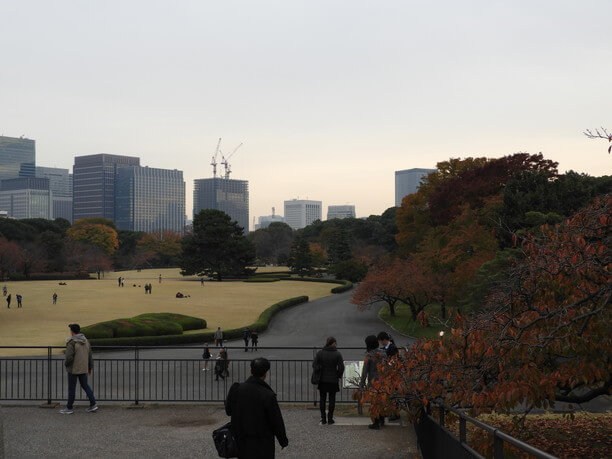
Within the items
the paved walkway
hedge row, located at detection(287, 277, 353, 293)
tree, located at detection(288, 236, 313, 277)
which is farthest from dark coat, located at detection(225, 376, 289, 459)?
tree, located at detection(288, 236, 313, 277)

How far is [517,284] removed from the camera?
676 centimetres

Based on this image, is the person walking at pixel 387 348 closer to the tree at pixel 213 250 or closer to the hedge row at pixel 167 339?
the hedge row at pixel 167 339

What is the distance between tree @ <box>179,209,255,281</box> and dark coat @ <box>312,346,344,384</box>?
82.9 metres

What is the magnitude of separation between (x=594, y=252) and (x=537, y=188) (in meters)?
30.9

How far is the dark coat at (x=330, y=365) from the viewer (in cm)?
1038

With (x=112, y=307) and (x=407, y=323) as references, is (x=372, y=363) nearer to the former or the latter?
(x=407, y=323)

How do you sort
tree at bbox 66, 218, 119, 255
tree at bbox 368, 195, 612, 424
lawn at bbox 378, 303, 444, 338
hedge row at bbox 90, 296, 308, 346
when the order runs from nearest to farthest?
tree at bbox 368, 195, 612, 424 → hedge row at bbox 90, 296, 308, 346 → lawn at bbox 378, 303, 444, 338 → tree at bbox 66, 218, 119, 255

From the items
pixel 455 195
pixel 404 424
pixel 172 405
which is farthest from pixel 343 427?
pixel 455 195

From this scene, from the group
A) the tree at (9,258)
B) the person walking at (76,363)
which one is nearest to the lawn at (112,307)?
the tree at (9,258)

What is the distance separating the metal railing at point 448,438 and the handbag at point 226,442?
90.2 inches

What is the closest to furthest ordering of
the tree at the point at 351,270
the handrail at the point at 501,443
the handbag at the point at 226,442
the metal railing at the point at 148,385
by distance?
the handrail at the point at 501,443
the handbag at the point at 226,442
the metal railing at the point at 148,385
the tree at the point at 351,270

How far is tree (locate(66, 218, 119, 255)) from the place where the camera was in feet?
394

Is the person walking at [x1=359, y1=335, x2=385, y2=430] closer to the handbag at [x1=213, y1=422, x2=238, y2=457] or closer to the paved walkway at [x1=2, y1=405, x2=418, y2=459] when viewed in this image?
the paved walkway at [x1=2, y1=405, x2=418, y2=459]

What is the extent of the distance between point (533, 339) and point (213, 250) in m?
89.2
